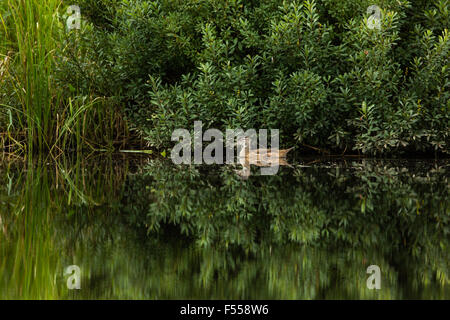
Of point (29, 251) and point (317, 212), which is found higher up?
point (317, 212)

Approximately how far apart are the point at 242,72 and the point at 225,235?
12.2 ft

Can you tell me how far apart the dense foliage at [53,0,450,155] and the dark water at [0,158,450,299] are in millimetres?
1288

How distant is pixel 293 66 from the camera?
6762 mm

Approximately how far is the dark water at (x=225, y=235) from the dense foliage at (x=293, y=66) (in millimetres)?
1288

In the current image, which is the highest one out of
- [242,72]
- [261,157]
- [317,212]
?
[242,72]

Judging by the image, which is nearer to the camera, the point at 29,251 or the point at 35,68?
the point at 29,251

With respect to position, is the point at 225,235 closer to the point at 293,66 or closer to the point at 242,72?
the point at 242,72

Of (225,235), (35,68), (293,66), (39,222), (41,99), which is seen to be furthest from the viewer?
(41,99)

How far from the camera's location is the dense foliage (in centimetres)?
643

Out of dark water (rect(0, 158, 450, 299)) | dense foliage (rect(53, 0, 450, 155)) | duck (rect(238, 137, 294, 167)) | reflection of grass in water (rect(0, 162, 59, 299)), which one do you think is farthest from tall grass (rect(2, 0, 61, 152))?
reflection of grass in water (rect(0, 162, 59, 299))

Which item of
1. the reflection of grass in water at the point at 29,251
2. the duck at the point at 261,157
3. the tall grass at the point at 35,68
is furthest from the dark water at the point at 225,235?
the tall grass at the point at 35,68

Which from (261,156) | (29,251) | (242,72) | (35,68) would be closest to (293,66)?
(242,72)

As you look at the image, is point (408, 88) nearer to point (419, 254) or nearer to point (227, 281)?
point (419, 254)

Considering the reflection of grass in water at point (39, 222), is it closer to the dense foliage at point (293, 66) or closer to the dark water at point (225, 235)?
the dark water at point (225, 235)
